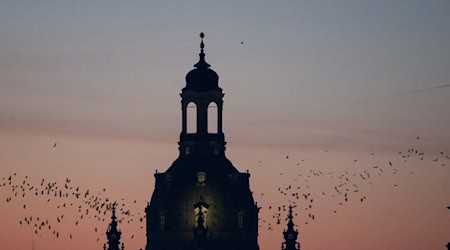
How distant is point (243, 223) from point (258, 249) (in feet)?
14.4

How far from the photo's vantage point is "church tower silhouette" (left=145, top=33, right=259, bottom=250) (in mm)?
179875

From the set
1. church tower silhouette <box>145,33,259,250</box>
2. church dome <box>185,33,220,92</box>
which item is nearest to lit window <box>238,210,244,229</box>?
church tower silhouette <box>145,33,259,250</box>

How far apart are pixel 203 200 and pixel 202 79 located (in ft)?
49.5

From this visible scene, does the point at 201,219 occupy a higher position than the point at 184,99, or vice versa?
the point at 184,99

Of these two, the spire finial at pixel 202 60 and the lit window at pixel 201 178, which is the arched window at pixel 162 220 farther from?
the spire finial at pixel 202 60

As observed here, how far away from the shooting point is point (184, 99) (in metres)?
178

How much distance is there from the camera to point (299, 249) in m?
184

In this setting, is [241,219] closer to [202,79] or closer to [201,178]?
[201,178]

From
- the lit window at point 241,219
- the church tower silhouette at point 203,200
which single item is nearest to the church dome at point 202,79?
the church tower silhouette at point 203,200

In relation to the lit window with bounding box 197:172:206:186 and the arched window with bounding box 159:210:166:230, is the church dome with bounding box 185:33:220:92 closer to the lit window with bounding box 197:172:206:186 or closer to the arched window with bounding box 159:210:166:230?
the lit window with bounding box 197:172:206:186

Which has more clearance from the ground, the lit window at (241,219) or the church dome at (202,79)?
the church dome at (202,79)

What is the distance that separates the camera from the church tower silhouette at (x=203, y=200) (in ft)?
590

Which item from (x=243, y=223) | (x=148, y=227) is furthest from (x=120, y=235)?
(x=243, y=223)

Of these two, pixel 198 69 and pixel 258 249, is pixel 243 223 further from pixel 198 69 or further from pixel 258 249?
pixel 198 69
